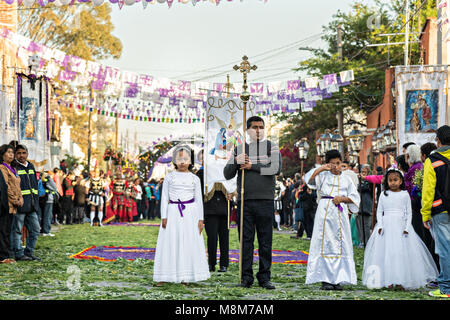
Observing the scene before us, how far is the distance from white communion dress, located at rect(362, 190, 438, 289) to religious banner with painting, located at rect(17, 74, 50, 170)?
34.2 feet

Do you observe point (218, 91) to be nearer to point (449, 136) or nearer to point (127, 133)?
point (449, 136)

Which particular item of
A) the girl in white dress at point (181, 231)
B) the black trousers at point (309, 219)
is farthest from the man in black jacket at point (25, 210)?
the black trousers at point (309, 219)

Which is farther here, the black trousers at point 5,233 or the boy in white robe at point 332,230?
the black trousers at point 5,233

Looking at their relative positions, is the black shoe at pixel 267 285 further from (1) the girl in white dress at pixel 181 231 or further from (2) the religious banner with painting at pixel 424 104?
(2) the religious banner with painting at pixel 424 104

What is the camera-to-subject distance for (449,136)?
8414 mm

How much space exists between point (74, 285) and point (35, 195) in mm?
4307

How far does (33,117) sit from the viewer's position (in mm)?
17375

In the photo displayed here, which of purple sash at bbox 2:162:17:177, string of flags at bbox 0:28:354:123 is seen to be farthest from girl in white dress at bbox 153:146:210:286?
string of flags at bbox 0:28:354:123

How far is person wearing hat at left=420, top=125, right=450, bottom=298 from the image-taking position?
8.18 m

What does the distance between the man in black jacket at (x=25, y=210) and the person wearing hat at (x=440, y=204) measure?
288 inches

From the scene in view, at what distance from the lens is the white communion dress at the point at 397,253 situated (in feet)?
30.5

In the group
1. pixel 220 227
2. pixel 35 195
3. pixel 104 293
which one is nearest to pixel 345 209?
pixel 220 227

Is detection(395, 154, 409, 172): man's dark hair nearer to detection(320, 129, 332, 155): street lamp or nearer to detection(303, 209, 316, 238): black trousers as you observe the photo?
detection(303, 209, 316, 238): black trousers

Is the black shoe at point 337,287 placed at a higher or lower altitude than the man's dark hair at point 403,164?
lower
